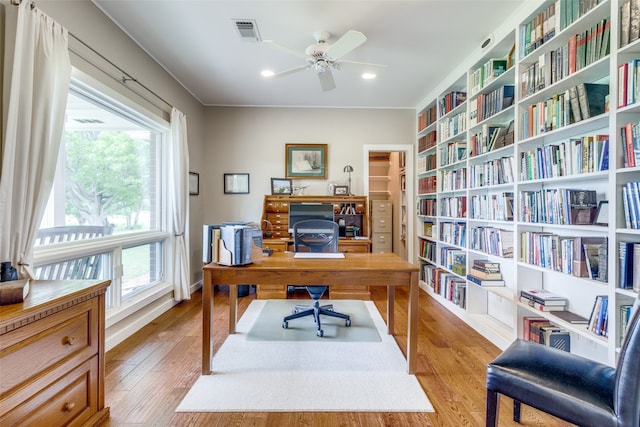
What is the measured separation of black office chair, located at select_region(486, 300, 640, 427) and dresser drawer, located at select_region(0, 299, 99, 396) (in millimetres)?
1966

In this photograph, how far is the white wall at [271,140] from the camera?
4551 mm

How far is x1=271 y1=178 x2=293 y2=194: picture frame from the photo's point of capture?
14.8ft

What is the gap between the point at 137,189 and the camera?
3.16 m

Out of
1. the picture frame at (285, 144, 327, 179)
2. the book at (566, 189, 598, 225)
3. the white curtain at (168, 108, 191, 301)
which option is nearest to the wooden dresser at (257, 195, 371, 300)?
the picture frame at (285, 144, 327, 179)

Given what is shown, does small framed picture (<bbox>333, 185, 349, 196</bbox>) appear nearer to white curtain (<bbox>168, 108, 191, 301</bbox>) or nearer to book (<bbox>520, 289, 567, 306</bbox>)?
white curtain (<bbox>168, 108, 191, 301</bbox>)

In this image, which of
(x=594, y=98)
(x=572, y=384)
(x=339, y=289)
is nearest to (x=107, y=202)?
(x=339, y=289)

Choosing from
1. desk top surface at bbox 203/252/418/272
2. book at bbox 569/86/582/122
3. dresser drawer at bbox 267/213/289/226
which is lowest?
desk top surface at bbox 203/252/418/272

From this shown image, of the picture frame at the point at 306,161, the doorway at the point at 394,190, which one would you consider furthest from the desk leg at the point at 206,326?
the doorway at the point at 394,190

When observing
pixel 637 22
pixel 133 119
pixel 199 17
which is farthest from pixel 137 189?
pixel 637 22

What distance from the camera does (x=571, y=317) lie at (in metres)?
2.02

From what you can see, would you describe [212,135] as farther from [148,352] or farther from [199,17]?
[148,352]

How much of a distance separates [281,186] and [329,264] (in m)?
2.55

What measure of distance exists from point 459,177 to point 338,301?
204cm

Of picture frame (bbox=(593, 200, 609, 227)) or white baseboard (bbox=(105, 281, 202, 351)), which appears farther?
white baseboard (bbox=(105, 281, 202, 351))
